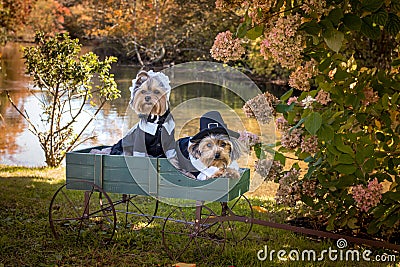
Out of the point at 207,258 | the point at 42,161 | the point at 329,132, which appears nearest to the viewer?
the point at 329,132

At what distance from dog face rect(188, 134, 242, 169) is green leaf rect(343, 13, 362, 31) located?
4.21 ft

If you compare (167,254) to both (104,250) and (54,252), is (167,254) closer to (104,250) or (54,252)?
(104,250)

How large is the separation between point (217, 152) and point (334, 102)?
2.51 feet

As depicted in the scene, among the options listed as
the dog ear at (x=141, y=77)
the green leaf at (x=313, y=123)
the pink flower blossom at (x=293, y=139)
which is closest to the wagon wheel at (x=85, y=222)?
the dog ear at (x=141, y=77)

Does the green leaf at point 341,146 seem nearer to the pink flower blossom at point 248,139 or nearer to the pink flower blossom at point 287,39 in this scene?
the pink flower blossom at point 287,39

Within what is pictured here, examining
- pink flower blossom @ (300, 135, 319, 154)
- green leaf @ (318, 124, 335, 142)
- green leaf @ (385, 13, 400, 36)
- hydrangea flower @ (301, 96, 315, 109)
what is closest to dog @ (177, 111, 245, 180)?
pink flower blossom @ (300, 135, 319, 154)

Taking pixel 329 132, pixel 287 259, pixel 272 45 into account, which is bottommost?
pixel 287 259

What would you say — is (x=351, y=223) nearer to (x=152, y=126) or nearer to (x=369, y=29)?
(x=152, y=126)

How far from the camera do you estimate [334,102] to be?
11.0 feet

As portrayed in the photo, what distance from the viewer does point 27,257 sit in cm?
357

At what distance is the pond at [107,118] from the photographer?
8.01 meters

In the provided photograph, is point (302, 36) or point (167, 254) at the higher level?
point (302, 36)

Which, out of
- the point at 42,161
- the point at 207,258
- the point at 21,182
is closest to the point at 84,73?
the point at 21,182

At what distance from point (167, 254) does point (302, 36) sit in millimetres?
1704
